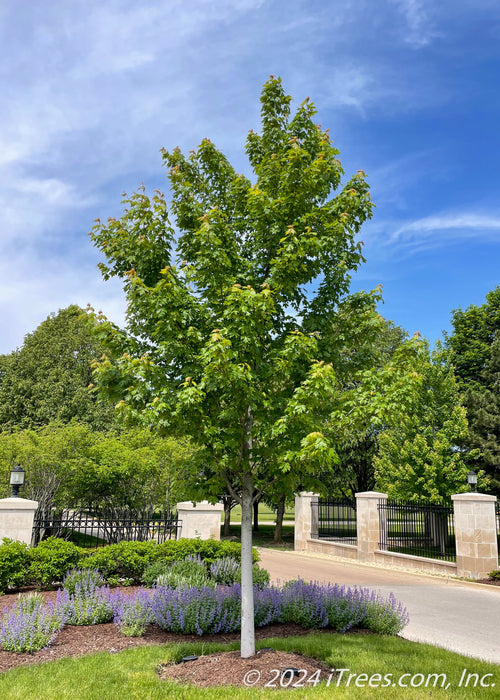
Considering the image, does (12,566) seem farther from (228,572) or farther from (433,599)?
(433,599)

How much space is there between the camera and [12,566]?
8406mm

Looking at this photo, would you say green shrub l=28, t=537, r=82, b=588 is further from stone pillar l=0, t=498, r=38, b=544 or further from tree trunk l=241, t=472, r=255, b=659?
tree trunk l=241, t=472, r=255, b=659

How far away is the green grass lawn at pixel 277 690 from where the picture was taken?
4.46 meters

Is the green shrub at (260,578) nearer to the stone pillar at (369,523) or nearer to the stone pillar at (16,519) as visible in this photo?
the stone pillar at (16,519)

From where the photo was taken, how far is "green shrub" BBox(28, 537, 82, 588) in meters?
8.63

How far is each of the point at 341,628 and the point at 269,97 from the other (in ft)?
24.5

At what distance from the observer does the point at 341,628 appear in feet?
22.1

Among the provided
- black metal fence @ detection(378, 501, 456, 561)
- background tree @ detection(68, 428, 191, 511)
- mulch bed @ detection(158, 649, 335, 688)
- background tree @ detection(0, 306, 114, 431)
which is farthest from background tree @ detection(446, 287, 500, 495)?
background tree @ detection(0, 306, 114, 431)

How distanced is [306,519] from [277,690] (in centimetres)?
1657

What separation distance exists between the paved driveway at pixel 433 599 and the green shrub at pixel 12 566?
4.40m

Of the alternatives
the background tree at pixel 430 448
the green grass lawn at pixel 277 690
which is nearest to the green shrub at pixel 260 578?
the green grass lawn at pixel 277 690

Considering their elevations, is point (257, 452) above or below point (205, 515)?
above

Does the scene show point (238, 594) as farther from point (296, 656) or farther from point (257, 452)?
point (257, 452)

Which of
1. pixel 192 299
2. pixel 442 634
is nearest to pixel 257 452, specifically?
pixel 192 299
